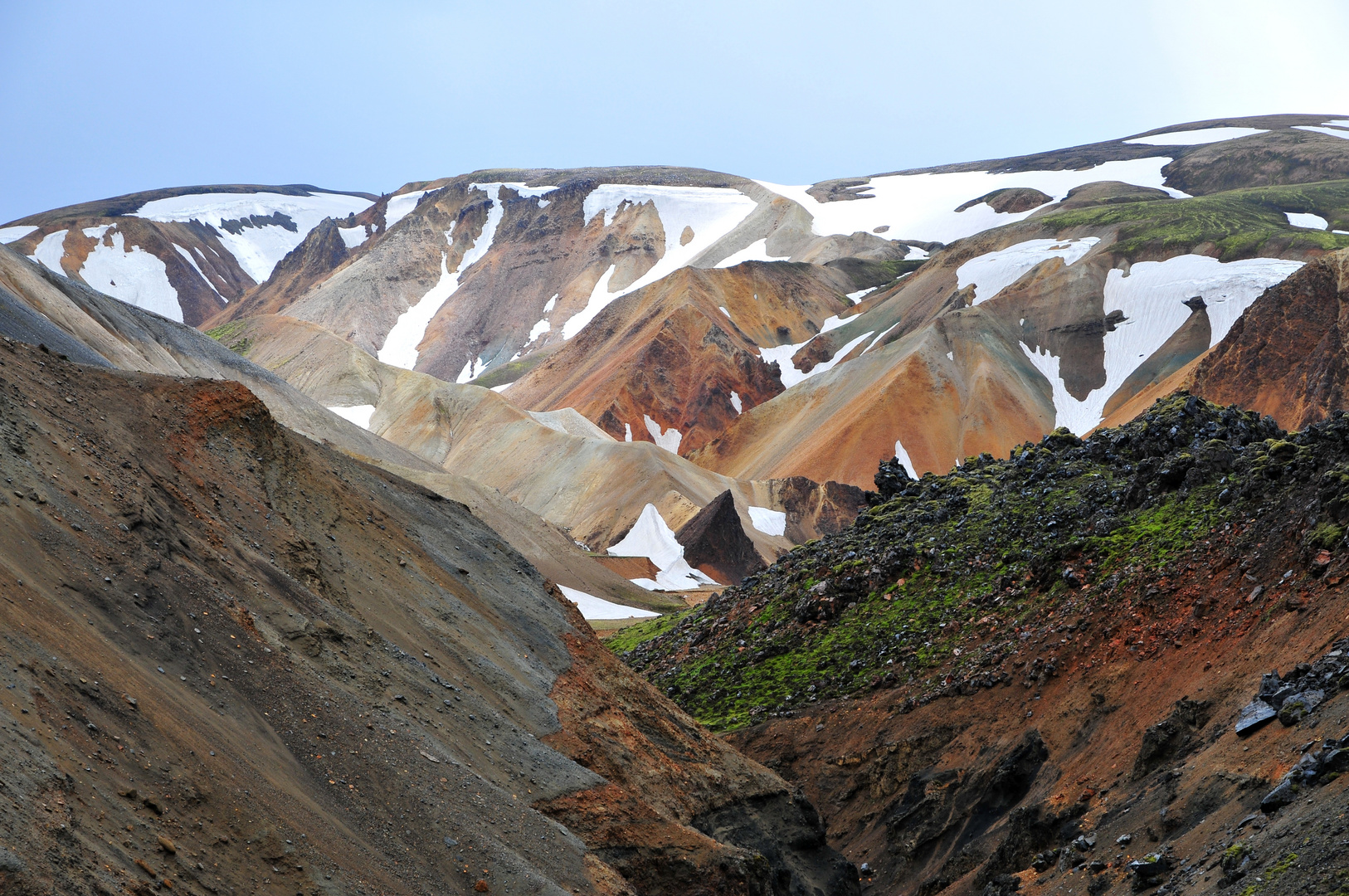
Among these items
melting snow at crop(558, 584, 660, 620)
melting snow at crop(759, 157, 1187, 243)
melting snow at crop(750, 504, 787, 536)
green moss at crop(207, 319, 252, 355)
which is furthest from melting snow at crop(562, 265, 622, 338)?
melting snow at crop(558, 584, 660, 620)

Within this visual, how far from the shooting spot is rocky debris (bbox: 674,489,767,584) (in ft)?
219

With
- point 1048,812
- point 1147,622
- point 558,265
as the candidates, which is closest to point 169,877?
point 1048,812

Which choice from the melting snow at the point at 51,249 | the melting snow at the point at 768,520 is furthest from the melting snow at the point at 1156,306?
the melting snow at the point at 51,249

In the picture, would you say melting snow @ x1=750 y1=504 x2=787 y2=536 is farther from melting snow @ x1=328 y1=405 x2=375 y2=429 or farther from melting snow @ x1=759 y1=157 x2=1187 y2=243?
melting snow @ x1=759 y1=157 x2=1187 y2=243

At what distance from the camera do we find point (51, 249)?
17712 cm

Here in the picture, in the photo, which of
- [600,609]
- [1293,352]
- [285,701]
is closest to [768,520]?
[600,609]

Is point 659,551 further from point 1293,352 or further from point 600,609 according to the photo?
point 1293,352

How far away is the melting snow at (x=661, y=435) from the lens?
109m

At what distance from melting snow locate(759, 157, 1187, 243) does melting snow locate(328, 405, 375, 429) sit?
294ft

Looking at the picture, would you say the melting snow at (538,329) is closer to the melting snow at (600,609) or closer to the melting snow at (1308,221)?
the melting snow at (1308,221)

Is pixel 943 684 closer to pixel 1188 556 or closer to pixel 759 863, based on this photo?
pixel 1188 556

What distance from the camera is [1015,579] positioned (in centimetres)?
2380

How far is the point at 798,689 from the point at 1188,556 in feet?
28.5

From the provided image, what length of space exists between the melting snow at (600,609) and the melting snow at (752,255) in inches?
4301
